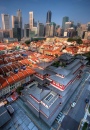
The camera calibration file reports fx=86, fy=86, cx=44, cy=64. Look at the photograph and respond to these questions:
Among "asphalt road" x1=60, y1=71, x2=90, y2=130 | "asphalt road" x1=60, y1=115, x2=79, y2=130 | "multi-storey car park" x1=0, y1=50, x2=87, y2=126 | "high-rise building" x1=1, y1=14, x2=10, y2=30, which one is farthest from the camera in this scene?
"high-rise building" x1=1, y1=14, x2=10, y2=30

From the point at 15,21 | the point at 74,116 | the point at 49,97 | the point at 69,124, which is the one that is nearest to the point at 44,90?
the point at 49,97

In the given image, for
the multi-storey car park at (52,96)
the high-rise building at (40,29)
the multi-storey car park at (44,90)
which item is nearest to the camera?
the multi-storey car park at (52,96)

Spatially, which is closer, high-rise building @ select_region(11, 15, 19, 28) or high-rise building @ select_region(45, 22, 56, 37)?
high-rise building @ select_region(45, 22, 56, 37)

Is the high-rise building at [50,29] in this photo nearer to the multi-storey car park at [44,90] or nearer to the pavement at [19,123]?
the multi-storey car park at [44,90]

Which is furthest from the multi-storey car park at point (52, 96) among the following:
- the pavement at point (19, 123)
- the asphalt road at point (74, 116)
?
the asphalt road at point (74, 116)

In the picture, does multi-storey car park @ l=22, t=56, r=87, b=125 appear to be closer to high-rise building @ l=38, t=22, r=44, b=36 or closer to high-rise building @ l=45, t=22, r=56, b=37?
high-rise building @ l=45, t=22, r=56, b=37

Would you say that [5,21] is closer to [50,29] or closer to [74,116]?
[50,29]

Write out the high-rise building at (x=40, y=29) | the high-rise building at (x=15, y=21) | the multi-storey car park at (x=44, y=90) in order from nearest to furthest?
the multi-storey car park at (x=44, y=90), the high-rise building at (x=40, y=29), the high-rise building at (x=15, y=21)

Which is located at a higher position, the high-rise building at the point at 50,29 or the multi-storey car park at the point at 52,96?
the high-rise building at the point at 50,29

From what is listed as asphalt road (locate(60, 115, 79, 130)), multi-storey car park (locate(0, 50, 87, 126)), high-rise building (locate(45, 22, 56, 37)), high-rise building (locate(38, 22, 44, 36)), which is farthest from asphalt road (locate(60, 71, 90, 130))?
high-rise building (locate(38, 22, 44, 36))
